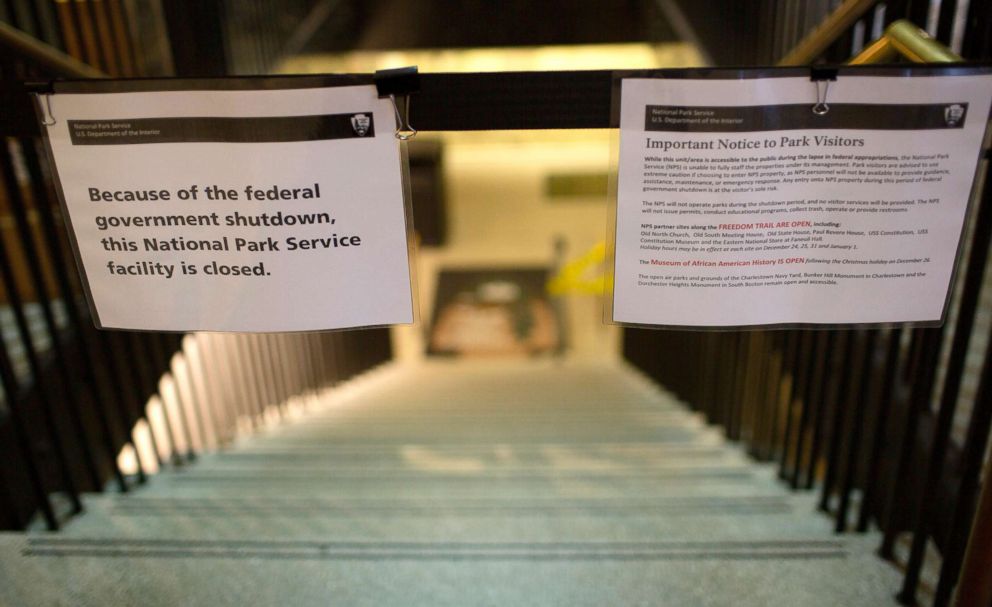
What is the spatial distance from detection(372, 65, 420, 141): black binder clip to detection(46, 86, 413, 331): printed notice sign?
0.02m

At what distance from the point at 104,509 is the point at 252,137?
4.97ft

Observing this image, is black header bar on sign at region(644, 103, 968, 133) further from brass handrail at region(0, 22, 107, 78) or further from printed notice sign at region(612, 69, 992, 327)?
brass handrail at region(0, 22, 107, 78)

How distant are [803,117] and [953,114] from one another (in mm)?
279

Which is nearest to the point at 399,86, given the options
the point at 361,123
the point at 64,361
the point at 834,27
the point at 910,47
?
the point at 361,123

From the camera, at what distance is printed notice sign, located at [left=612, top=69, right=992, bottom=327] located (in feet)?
3.40

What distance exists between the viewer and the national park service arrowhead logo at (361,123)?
1.06 metres

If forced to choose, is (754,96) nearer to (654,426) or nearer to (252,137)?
(252,137)

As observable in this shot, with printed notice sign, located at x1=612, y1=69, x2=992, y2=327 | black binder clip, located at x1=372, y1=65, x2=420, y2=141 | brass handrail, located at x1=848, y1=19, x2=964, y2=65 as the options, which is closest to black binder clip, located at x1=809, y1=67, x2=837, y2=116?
printed notice sign, located at x1=612, y1=69, x2=992, y2=327

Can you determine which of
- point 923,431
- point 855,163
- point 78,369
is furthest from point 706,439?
point 78,369

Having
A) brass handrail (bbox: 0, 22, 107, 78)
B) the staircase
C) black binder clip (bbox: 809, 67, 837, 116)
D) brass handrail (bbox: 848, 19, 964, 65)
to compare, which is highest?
brass handrail (bbox: 0, 22, 107, 78)

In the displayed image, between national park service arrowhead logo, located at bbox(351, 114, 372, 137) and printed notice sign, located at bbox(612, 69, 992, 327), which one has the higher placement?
national park service arrowhead logo, located at bbox(351, 114, 372, 137)

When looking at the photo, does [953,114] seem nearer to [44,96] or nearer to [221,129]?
[221,129]

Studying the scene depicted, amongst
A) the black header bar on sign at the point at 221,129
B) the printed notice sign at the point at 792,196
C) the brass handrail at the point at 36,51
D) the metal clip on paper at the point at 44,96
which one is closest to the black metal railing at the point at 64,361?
the brass handrail at the point at 36,51

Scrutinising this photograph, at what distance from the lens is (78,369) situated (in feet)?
7.37
